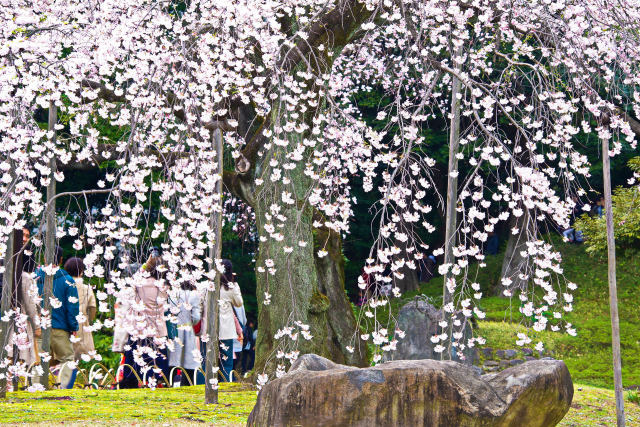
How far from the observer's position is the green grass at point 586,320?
1325cm

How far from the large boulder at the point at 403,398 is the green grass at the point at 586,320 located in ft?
20.9

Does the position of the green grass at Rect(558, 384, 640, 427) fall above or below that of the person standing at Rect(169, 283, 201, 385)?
below

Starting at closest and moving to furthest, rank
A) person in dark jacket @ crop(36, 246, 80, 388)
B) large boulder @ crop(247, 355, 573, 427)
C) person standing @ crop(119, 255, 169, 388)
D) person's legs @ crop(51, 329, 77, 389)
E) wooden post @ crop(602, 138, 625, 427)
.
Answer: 1. large boulder @ crop(247, 355, 573, 427)
2. wooden post @ crop(602, 138, 625, 427)
3. person standing @ crop(119, 255, 169, 388)
4. person in dark jacket @ crop(36, 246, 80, 388)
5. person's legs @ crop(51, 329, 77, 389)

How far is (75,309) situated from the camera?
845 centimetres

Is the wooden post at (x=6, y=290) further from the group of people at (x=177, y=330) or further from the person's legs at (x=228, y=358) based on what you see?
the person's legs at (x=228, y=358)

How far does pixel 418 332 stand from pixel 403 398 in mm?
5313

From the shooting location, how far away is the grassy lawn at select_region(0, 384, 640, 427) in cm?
669

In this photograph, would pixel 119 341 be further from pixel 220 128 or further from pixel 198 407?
pixel 220 128

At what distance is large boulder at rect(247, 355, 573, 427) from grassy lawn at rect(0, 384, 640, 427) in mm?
1753

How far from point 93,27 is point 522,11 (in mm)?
Answer: 4867

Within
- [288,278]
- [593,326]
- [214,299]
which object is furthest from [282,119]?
[593,326]

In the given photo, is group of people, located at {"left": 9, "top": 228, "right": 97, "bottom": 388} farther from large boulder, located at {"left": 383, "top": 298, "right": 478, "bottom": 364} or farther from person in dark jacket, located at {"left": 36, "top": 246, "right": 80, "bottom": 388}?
large boulder, located at {"left": 383, "top": 298, "right": 478, "bottom": 364}

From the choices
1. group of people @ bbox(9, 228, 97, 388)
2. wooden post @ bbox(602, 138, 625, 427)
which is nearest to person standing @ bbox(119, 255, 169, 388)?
group of people @ bbox(9, 228, 97, 388)

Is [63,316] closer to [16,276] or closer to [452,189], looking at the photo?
[16,276]
